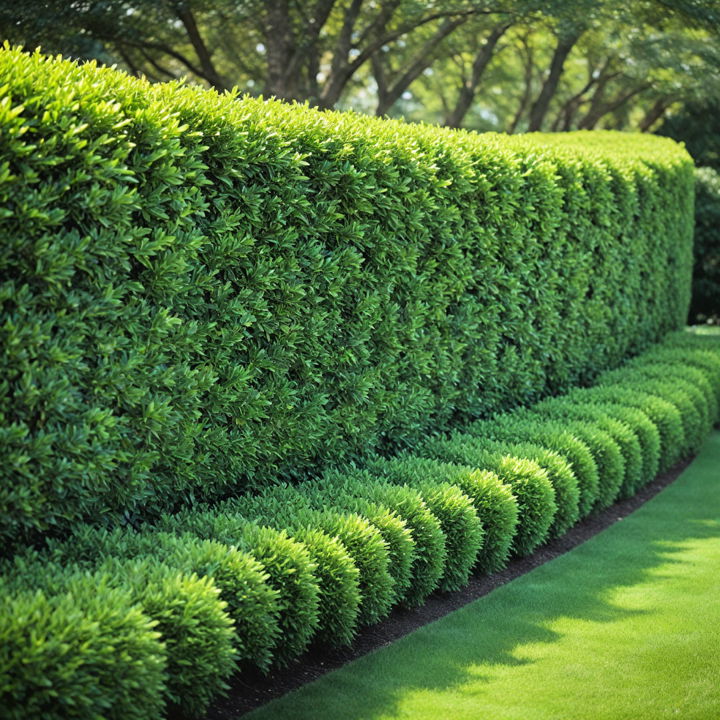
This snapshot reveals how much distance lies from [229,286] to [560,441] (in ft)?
11.7

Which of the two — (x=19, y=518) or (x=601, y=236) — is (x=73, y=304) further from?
(x=601, y=236)

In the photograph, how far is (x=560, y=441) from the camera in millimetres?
7633

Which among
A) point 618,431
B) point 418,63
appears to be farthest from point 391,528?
point 418,63

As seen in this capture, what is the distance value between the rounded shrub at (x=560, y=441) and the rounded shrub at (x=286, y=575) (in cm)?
338

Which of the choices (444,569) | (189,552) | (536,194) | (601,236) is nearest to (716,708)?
(444,569)

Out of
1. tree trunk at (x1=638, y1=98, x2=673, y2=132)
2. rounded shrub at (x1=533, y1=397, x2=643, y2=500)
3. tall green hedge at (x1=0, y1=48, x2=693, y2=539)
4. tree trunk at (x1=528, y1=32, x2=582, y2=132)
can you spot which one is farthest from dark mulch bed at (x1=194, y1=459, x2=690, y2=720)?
tree trunk at (x1=638, y1=98, x2=673, y2=132)

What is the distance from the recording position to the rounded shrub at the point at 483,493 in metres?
6.24

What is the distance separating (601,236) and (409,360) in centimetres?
456

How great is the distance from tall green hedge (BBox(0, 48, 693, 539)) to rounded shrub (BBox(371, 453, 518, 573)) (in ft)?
1.61

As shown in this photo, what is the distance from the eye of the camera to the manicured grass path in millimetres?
4434

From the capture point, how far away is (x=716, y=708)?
4.43m

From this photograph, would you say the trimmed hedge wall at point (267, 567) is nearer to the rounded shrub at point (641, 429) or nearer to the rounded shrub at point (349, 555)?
the rounded shrub at point (349, 555)

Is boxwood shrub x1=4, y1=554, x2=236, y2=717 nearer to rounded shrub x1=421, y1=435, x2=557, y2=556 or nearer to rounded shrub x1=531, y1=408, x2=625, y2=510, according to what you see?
rounded shrub x1=421, y1=435, x2=557, y2=556

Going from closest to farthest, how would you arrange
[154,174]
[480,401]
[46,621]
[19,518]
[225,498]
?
[46,621] < [19,518] < [154,174] < [225,498] < [480,401]
